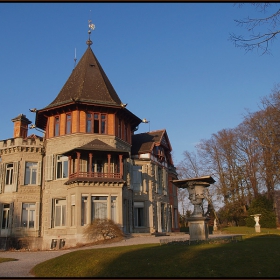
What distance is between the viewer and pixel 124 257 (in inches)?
497

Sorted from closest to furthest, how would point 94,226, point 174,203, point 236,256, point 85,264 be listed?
point 236,256
point 85,264
point 94,226
point 174,203

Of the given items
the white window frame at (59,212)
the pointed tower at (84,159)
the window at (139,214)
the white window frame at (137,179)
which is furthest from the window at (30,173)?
the window at (139,214)

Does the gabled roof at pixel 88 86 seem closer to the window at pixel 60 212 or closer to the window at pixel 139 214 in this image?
the window at pixel 60 212

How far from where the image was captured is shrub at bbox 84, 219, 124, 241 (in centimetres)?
2250

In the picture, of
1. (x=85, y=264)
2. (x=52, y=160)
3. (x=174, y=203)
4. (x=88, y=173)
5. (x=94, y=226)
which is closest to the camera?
(x=85, y=264)

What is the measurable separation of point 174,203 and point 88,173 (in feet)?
50.6

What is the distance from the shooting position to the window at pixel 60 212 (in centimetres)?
2586

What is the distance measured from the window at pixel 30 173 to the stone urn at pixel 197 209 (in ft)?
46.1

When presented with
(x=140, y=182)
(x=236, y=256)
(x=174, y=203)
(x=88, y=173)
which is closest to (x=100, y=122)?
(x=88, y=173)

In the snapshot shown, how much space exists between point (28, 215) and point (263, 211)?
24.4 metres

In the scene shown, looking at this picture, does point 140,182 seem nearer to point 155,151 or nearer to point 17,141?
point 155,151

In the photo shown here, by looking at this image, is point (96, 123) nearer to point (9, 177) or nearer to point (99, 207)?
point (99, 207)

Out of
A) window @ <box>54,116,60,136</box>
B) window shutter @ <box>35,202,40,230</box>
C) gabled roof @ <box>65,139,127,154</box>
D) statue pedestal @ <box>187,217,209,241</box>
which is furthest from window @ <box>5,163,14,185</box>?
statue pedestal @ <box>187,217,209,241</box>

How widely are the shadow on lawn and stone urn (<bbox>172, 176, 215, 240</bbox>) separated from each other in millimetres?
4465
